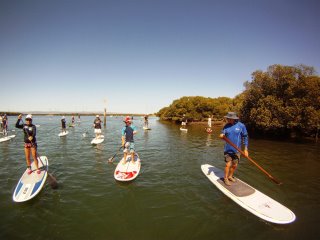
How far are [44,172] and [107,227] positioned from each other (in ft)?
16.8

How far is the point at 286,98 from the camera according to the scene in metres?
28.4

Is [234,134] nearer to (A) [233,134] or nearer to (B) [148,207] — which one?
(A) [233,134]

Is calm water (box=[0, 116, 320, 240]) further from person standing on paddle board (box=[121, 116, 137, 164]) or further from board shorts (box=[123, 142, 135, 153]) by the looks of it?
person standing on paddle board (box=[121, 116, 137, 164])

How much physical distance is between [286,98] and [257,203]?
27448 mm

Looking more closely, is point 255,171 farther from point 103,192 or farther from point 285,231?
point 103,192

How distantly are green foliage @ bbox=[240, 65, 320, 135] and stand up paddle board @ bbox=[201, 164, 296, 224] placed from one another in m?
23.5

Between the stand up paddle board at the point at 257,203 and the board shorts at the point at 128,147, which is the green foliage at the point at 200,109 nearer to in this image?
the board shorts at the point at 128,147

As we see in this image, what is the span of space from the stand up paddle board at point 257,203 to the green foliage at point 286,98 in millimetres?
23536

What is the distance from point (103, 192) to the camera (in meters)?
8.50

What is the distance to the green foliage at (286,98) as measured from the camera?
25.6 m

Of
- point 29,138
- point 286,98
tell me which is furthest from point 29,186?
point 286,98

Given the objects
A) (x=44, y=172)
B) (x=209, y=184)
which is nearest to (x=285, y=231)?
(x=209, y=184)

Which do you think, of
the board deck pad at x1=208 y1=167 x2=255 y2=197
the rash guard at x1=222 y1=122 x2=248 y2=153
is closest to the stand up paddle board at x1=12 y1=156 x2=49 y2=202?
the board deck pad at x1=208 y1=167 x2=255 y2=197

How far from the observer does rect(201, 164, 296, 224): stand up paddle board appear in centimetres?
616
